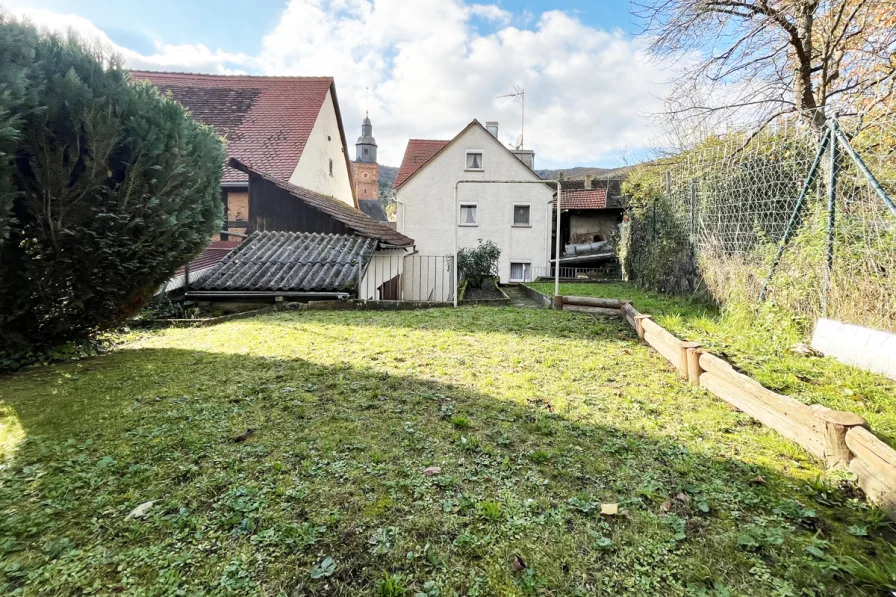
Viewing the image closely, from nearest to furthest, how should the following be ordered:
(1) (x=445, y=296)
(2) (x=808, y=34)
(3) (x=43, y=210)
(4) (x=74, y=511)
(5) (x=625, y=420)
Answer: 1. (4) (x=74, y=511)
2. (5) (x=625, y=420)
3. (3) (x=43, y=210)
4. (2) (x=808, y=34)
5. (1) (x=445, y=296)

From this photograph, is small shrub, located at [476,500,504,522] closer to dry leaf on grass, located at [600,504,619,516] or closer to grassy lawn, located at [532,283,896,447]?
dry leaf on grass, located at [600,504,619,516]

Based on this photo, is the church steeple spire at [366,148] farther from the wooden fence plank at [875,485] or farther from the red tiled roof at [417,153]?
the wooden fence plank at [875,485]

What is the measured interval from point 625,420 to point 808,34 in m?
8.65

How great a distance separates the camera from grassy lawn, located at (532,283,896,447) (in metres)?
2.88

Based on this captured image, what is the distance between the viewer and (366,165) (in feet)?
197

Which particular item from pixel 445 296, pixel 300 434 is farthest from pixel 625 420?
pixel 445 296

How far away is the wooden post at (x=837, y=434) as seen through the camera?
7.11 feet

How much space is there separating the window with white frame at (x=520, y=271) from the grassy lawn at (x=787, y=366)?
14967 millimetres

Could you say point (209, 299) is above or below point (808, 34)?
below

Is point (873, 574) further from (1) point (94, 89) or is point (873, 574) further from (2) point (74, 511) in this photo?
(1) point (94, 89)

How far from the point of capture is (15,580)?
1.53 metres

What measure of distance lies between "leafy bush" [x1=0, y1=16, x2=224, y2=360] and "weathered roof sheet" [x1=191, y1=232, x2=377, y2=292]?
4.29 meters

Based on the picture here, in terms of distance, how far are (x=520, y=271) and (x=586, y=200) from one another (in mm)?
8444

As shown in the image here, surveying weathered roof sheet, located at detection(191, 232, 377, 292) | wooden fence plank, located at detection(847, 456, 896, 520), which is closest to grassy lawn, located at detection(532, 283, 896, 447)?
wooden fence plank, located at detection(847, 456, 896, 520)
